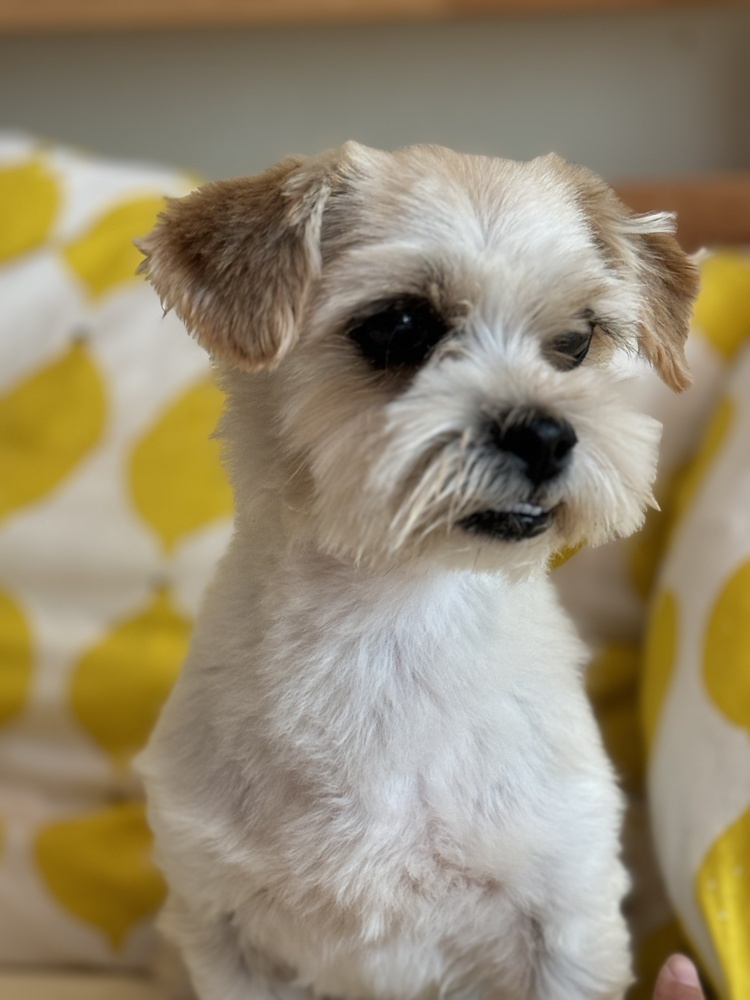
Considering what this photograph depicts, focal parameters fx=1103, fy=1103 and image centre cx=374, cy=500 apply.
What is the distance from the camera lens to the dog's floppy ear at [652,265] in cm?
86

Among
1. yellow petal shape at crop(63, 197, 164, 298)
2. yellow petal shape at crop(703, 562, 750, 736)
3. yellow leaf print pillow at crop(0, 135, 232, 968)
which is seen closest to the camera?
yellow petal shape at crop(703, 562, 750, 736)

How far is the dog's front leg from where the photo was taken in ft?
3.02

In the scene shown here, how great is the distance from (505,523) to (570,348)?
16 centimetres

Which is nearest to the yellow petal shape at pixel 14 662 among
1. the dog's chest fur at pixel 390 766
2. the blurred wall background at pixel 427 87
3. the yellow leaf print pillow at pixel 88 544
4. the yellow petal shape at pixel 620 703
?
the yellow leaf print pillow at pixel 88 544

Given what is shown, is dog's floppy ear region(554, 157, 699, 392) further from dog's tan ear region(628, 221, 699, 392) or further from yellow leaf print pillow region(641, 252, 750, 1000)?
yellow leaf print pillow region(641, 252, 750, 1000)

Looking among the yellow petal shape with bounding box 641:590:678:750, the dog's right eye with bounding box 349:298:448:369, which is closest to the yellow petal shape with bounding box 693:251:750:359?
the yellow petal shape with bounding box 641:590:678:750

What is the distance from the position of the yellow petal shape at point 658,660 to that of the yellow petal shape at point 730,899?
21 centimetres

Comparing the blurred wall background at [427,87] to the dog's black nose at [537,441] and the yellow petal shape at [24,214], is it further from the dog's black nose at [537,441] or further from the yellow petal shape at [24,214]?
the dog's black nose at [537,441]

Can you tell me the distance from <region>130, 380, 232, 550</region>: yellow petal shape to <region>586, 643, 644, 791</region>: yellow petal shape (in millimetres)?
518

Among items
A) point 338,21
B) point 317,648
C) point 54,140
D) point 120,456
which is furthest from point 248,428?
point 54,140

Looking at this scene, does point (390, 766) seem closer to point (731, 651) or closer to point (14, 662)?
point (731, 651)

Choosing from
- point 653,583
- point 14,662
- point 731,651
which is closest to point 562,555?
point 731,651

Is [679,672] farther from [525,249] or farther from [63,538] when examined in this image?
[63,538]

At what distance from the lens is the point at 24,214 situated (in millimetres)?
1596
